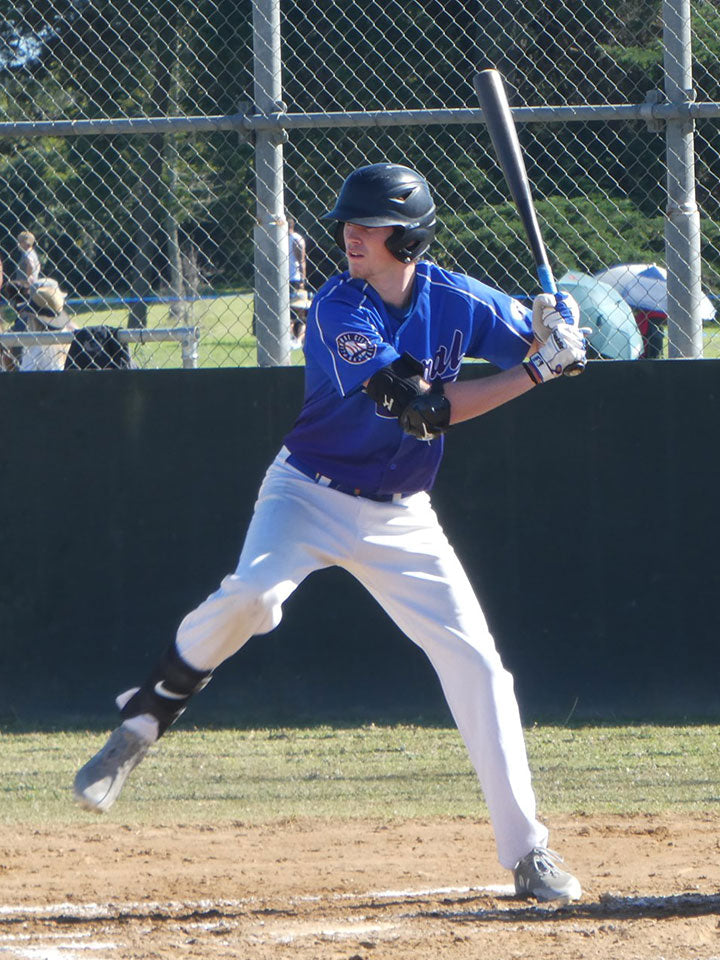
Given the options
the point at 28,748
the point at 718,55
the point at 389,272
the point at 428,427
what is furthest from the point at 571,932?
the point at 718,55

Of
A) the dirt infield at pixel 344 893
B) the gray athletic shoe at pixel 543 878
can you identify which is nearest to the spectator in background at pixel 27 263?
the dirt infield at pixel 344 893

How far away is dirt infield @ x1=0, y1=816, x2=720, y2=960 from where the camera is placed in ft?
10.9

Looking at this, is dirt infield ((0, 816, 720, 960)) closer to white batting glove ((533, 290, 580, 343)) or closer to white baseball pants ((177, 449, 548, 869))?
white baseball pants ((177, 449, 548, 869))

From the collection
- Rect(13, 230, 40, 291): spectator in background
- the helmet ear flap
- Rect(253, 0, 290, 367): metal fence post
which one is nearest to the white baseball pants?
the helmet ear flap

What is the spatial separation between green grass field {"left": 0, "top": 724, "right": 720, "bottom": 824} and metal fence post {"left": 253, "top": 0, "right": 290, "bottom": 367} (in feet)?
6.10

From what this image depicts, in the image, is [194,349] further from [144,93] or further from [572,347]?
[572,347]

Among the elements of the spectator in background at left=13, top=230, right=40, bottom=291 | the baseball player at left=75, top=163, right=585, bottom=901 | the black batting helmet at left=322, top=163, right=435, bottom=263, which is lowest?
the spectator in background at left=13, top=230, right=40, bottom=291

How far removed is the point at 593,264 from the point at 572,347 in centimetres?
273

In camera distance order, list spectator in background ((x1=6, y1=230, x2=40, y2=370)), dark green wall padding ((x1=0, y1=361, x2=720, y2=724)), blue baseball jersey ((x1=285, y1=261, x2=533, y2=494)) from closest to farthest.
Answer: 1. blue baseball jersey ((x1=285, y1=261, x2=533, y2=494))
2. dark green wall padding ((x1=0, y1=361, x2=720, y2=724))
3. spectator in background ((x1=6, y1=230, x2=40, y2=370))

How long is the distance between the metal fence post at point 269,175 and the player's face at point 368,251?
7.38 feet

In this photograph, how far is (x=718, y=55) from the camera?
6191mm

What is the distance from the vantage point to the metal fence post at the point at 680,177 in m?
5.80

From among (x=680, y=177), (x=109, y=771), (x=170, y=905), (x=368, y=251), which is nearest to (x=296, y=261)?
(x=680, y=177)

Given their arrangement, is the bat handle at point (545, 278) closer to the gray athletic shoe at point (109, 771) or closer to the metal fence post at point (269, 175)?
the gray athletic shoe at point (109, 771)
